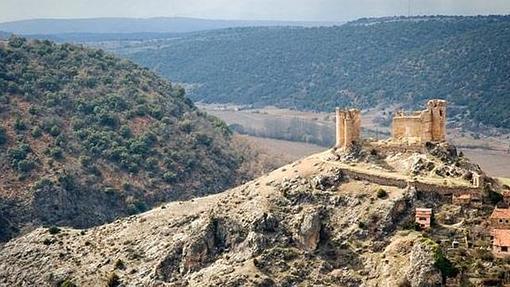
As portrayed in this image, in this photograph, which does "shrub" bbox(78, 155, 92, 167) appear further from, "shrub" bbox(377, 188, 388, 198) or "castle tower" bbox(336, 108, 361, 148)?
Result: "shrub" bbox(377, 188, 388, 198)

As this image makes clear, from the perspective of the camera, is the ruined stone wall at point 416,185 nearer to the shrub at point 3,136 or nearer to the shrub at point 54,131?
the shrub at point 3,136

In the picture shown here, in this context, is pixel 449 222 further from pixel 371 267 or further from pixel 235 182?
pixel 235 182

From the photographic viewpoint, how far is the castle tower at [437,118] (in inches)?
2918

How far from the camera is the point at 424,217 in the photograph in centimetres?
6594

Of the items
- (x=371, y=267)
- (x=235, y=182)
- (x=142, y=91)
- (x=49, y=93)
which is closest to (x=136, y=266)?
(x=371, y=267)

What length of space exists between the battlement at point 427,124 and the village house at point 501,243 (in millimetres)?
13475

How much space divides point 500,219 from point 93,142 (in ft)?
261

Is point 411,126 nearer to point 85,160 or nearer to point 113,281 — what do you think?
point 113,281

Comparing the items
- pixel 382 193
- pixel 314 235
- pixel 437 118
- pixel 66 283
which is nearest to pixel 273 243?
pixel 314 235

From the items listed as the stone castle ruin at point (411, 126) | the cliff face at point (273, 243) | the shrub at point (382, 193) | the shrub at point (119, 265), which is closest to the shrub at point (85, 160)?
the cliff face at point (273, 243)

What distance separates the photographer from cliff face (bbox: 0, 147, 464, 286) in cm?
6588

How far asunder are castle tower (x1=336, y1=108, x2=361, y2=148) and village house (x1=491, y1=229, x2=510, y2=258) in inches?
685

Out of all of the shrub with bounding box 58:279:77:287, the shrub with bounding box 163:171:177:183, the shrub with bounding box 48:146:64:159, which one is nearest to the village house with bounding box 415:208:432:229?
the shrub with bounding box 58:279:77:287

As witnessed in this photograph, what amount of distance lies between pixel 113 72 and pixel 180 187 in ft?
113
